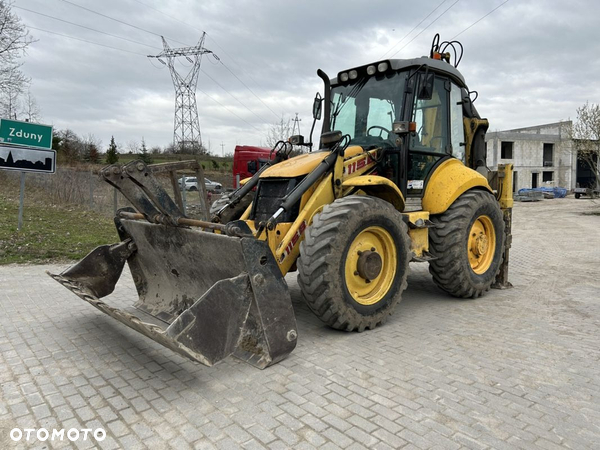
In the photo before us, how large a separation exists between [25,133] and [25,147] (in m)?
0.30

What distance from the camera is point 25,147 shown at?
375 inches

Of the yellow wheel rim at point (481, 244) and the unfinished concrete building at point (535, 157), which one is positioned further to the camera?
the unfinished concrete building at point (535, 157)

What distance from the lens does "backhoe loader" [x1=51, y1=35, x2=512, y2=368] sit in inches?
139

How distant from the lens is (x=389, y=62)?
5414mm

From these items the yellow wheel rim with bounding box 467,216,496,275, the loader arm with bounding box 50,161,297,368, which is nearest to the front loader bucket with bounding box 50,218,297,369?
the loader arm with bounding box 50,161,297,368

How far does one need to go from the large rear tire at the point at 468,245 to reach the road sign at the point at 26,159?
28.1 feet

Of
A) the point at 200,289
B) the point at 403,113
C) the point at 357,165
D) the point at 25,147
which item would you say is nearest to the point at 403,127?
the point at 403,113

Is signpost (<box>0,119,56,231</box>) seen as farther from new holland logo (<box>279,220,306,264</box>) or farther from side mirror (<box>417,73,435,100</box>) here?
side mirror (<box>417,73,435,100</box>)

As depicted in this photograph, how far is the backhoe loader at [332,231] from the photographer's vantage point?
3.53 m

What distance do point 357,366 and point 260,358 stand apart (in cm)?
81

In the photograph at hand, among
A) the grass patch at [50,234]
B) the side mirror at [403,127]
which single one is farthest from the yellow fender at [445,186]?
the grass patch at [50,234]

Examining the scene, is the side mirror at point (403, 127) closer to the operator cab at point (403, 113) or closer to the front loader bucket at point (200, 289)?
the operator cab at point (403, 113)

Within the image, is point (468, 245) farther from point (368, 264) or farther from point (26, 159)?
point (26, 159)

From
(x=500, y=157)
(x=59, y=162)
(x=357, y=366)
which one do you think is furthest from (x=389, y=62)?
(x=500, y=157)
